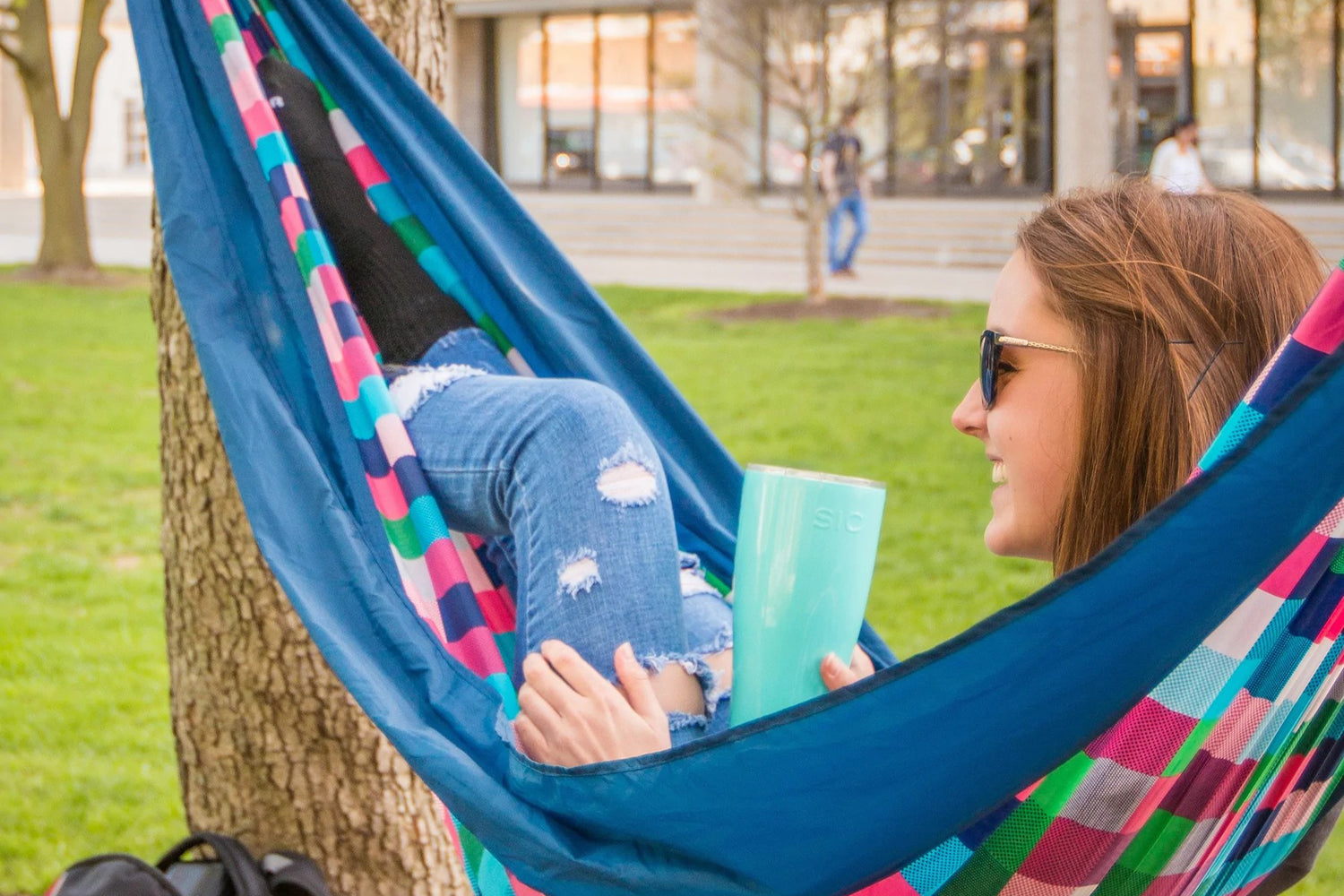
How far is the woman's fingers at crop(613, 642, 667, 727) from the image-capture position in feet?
4.30

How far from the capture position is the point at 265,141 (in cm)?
179

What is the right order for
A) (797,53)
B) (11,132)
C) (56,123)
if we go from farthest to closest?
(11,132) < (797,53) < (56,123)

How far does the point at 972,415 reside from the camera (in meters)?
1.36

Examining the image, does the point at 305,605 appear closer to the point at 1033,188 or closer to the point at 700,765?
the point at 700,765

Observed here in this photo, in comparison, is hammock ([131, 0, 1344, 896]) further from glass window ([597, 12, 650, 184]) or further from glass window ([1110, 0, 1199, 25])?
glass window ([597, 12, 650, 184])

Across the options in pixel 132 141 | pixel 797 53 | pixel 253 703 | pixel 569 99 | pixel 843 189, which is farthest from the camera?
pixel 132 141

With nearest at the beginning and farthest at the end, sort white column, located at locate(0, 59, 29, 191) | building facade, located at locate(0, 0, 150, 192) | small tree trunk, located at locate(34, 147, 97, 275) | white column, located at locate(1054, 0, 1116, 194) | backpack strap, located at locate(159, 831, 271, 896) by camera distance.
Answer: backpack strap, located at locate(159, 831, 271, 896)
small tree trunk, located at locate(34, 147, 97, 275)
white column, located at locate(1054, 0, 1116, 194)
white column, located at locate(0, 59, 29, 191)
building facade, located at locate(0, 0, 150, 192)

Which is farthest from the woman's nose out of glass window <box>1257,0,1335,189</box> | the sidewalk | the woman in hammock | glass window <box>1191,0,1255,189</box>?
glass window <box>1257,0,1335,189</box>

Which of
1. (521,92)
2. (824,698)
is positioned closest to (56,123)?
(521,92)

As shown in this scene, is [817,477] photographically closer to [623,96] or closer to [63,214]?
[63,214]

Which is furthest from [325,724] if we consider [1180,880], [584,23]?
[584,23]

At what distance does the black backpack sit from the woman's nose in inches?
51.4

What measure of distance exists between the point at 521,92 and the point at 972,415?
779 inches

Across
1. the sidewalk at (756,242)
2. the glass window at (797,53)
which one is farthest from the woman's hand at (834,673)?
the sidewalk at (756,242)
